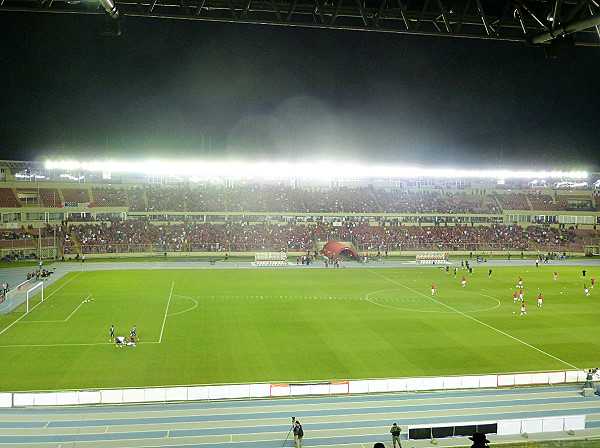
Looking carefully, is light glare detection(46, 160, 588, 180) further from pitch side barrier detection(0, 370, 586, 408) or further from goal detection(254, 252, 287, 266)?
pitch side barrier detection(0, 370, 586, 408)

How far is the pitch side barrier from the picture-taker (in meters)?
17.2

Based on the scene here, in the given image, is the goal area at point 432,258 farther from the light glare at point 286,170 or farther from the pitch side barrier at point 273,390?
the pitch side barrier at point 273,390

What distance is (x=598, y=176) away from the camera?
87.7 metres

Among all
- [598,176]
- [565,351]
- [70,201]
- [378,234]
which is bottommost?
[565,351]

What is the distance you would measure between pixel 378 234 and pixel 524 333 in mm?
41660

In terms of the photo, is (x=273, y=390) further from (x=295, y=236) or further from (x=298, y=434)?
(x=295, y=236)

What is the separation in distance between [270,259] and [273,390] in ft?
131

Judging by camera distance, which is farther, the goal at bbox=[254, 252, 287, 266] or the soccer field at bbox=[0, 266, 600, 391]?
the goal at bbox=[254, 252, 287, 266]

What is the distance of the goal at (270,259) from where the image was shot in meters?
57.8

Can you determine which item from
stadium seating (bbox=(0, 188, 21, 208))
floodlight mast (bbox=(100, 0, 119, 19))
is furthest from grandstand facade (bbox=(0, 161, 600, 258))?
floodlight mast (bbox=(100, 0, 119, 19))

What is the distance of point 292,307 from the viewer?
34.5 m

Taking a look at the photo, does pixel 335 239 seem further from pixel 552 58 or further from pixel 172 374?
pixel 552 58

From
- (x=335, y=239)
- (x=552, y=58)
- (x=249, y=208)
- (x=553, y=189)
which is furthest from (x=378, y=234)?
(x=552, y=58)

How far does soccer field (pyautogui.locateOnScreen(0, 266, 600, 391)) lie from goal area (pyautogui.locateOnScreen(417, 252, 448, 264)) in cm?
1434
